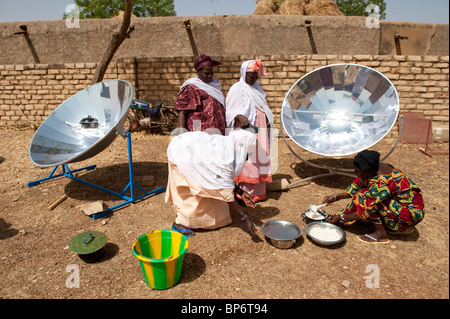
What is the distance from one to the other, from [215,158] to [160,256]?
104 centimetres

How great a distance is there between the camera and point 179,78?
785 centimetres

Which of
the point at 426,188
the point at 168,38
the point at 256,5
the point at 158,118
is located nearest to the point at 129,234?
the point at 426,188

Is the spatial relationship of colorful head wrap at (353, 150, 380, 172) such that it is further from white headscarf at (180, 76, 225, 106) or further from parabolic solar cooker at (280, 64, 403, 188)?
white headscarf at (180, 76, 225, 106)

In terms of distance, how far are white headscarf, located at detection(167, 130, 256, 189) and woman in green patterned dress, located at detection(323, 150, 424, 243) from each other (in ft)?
3.98

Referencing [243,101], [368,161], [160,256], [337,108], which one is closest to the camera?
[160,256]

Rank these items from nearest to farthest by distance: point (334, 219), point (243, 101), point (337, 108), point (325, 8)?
point (334, 219) < point (243, 101) < point (337, 108) < point (325, 8)

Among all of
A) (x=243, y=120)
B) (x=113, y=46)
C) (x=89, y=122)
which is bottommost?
(x=89, y=122)

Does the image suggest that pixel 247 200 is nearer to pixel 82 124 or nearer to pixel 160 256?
pixel 160 256

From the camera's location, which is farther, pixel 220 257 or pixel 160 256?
pixel 220 257

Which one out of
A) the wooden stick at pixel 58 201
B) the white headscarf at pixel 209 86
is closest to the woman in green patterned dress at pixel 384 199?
the white headscarf at pixel 209 86

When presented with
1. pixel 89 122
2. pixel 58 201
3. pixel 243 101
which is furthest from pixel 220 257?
pixel 89 122

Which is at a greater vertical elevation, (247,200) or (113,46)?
(113,46)

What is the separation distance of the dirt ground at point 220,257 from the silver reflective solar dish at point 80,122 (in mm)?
707

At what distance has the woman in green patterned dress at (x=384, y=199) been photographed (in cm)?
309
